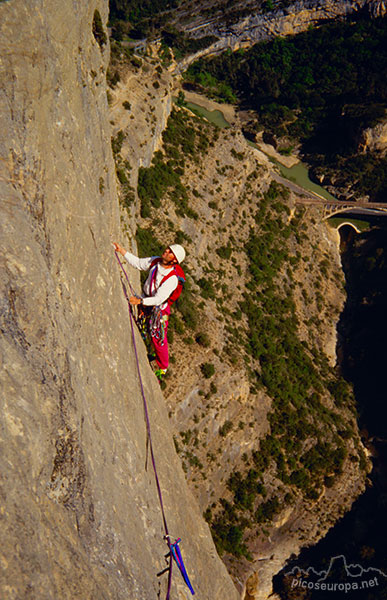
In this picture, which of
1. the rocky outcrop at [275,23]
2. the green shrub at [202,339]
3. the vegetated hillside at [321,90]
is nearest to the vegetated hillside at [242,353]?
the green shrub at [202,339]

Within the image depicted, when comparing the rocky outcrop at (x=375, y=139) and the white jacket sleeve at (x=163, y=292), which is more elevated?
the white jacket sleeve at (x=163, y=292)

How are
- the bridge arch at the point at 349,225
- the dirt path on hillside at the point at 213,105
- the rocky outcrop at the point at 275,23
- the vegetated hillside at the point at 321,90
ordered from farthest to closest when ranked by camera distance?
the rocky outcrop at the point at 275,23 → the dirt path on hillside at the point at 213,105 → the vegetated hillside at the point at 321,90 → the bridge arch at the point at 349,225

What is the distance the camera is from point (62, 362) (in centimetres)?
923

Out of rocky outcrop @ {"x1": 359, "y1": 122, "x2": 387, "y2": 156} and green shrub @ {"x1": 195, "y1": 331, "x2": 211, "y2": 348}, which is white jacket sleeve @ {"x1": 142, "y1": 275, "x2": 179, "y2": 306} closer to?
green shrub @ {"x1": 195, "y1": 331, "x2": 211, "y2": 348}

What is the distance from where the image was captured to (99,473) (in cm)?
984

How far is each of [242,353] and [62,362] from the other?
27.9m

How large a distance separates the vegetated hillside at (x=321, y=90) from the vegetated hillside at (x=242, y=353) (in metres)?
29.9

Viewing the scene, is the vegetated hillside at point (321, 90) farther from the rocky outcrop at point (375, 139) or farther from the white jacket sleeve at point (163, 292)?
the white jacket sleeve at point (163, 292)

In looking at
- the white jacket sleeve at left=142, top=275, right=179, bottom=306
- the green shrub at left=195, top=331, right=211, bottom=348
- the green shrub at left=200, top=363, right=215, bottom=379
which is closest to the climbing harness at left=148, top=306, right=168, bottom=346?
the white jacket sleeve at left=142, top=275, right=179, bottom=306

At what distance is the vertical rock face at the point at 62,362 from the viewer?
7.39 meters

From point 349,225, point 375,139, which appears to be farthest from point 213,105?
point 349,225

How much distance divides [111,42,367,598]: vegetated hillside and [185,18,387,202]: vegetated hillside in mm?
29880

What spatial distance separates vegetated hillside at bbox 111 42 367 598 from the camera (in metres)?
29.8

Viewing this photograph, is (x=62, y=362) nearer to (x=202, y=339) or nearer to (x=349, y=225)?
(x=202, y=339)
